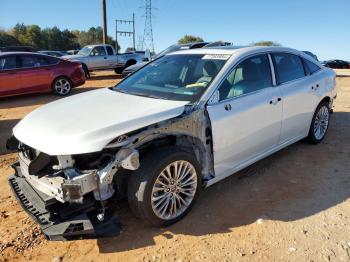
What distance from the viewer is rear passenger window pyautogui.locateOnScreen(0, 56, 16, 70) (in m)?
11.0

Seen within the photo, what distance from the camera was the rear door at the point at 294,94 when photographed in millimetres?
5012

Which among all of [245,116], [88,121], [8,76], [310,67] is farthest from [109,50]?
[88,121]

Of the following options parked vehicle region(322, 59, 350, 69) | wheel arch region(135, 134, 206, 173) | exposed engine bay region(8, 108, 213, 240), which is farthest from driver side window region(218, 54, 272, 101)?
parked vehicle region(322, 59, 350, 69)

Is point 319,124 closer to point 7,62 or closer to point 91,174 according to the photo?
point 91,174

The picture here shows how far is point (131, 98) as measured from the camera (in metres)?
4.25

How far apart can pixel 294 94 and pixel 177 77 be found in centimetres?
174

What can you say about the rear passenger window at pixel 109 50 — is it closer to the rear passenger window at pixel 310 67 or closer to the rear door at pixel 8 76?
the rear door at pixel 8 76

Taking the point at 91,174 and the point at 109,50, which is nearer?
the point at 91,174

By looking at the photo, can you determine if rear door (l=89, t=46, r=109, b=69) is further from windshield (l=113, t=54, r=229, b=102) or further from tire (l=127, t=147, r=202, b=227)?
tire (l=127, t=147, r=202, b=227)

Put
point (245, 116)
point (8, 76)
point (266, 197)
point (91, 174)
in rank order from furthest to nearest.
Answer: point (8, 76), point (266, 197), point (245, 116), point (91, 174)

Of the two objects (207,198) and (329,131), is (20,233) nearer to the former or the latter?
(207,198)

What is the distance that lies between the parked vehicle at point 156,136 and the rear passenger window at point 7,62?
24.5 ft

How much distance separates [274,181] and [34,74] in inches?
361

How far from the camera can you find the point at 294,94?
5137 millimetres
